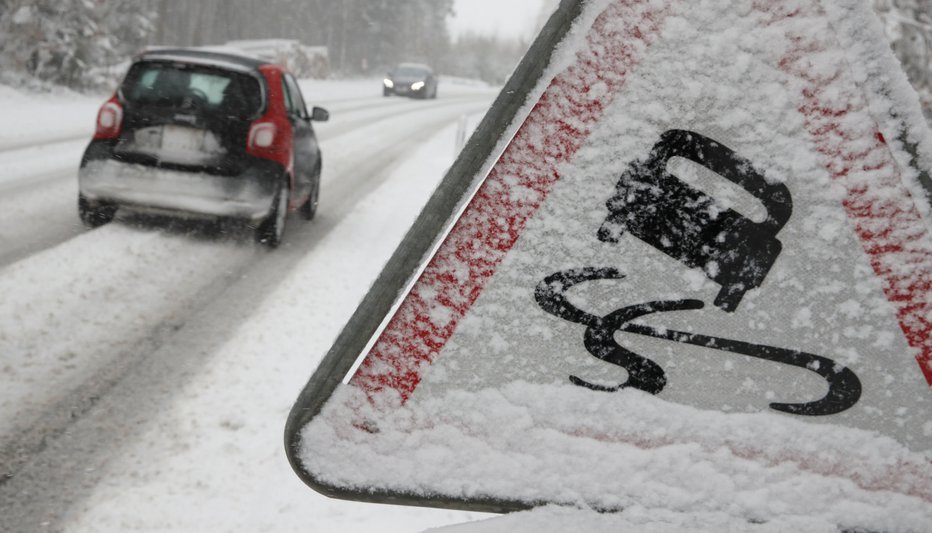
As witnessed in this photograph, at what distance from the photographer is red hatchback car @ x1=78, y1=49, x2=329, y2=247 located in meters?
7.09

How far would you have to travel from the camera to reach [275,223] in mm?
7547

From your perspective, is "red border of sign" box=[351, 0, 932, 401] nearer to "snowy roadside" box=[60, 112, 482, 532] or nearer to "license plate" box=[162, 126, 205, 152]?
"snowy roadside" box=[60, 112, 482, 532]

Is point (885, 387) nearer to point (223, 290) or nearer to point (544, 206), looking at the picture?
point (544, 206)

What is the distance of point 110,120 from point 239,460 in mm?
4791

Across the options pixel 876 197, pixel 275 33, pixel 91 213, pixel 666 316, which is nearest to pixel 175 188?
pixel 91 213

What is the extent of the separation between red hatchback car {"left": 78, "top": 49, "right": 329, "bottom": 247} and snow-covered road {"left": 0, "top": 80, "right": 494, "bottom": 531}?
1.43ft

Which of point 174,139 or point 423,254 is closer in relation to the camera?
point 423,254

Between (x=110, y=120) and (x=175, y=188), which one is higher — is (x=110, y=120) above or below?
above

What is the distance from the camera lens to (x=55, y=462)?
3.31 meters

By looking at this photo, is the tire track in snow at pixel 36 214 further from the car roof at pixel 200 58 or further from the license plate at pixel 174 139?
the car roof at pixel 200 58

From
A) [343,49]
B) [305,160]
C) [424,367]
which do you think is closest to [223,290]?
Answer: [305,160]

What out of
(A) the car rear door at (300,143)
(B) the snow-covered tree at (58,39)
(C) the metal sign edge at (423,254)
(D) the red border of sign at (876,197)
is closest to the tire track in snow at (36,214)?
(A) the car rear door at (300,143)

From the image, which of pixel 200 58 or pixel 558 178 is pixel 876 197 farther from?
pixel 200 58

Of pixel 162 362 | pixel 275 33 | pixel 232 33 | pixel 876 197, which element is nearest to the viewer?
pixel 876 197
